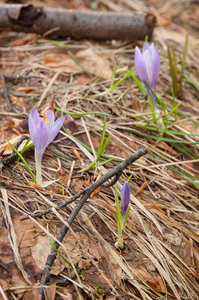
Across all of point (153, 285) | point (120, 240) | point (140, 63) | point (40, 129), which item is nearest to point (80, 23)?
point (140, 63)

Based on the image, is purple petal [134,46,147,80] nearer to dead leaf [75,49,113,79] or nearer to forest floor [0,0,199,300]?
forest floor [0,0,199,300]

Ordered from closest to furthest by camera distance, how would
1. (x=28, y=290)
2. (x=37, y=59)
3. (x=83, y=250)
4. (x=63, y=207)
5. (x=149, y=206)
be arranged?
(x=28, y=290) → (x=83, y=250) → (x=63, y=207) → (x=149, y=206) → (x=37, y=59)

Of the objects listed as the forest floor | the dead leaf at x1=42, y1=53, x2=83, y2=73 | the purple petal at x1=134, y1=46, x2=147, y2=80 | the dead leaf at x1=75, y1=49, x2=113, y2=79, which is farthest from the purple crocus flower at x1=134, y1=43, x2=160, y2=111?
the dead leaf at x1=42, y1=53, x2=83, y2=73

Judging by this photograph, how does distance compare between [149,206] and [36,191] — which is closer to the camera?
[36,191]

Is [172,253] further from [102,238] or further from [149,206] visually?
[102,238]

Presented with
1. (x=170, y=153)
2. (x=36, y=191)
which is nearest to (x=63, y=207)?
(x=36, y=191)

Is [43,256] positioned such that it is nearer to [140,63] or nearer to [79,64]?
[140,63]
